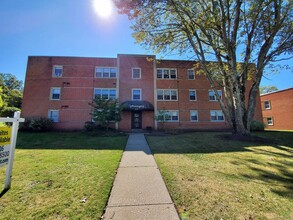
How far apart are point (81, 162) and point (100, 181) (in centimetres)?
211

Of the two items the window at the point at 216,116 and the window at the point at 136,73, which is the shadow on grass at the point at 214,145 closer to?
the window at the point at 216,116

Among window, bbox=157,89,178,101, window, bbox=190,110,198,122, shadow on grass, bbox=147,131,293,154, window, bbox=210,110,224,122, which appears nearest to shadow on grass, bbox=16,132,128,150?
shadow on grass, bbox=147,131,293,154

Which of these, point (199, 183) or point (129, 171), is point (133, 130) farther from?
point (199, 183)

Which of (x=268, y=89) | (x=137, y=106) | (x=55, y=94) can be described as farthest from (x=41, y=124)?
(x=268, y=89)

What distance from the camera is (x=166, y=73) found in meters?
20.8

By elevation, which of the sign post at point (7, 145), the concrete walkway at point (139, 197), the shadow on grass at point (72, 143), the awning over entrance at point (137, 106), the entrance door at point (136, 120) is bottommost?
the concrete walkway at point (139, 197)

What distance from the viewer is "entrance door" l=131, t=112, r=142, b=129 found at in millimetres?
19156

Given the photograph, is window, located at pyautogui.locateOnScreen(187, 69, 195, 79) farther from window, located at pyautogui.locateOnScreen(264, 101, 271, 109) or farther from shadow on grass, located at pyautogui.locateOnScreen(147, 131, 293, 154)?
window, located at pyautogui.locateOnScreen(264, 101, 271, 109)

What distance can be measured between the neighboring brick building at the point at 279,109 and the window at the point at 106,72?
2530 centimetres

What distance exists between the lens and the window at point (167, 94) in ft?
66.0

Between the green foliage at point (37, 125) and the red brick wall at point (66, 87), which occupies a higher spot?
the red brick wall at point (66, 87)

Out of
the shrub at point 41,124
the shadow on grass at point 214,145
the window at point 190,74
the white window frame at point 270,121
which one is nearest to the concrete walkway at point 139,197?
the shadow on grass at point 214,145

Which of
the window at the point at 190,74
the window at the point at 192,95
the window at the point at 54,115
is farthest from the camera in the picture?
the window at the point at 190,74

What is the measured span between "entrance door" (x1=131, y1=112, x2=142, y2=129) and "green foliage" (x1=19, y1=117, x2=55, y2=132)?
31.4ft
